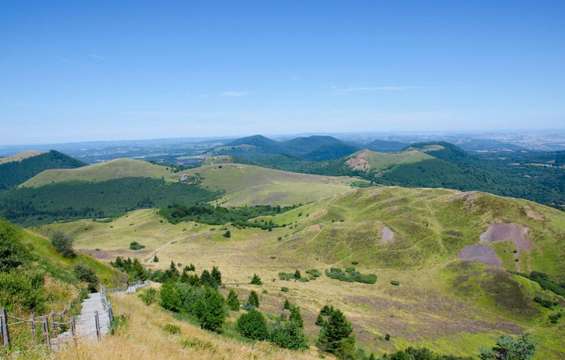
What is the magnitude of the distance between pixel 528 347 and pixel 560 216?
3552 inches

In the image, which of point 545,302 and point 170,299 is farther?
point 545,302

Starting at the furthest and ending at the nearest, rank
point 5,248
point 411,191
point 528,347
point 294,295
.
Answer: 1. point 411,191
2. point 294,295
3. point 528,347
4. point 5,248

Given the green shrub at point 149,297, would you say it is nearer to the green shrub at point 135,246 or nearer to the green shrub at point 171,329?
the green shrub at point 171,329

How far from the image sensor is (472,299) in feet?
287

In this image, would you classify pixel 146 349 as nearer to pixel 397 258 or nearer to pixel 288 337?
pixel 288 337

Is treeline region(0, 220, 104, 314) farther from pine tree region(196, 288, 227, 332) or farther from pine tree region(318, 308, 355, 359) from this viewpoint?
pine tree region(318, 308, 355, 359)

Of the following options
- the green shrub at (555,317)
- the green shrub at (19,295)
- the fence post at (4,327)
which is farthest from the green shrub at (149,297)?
the green shrub at (555,317)

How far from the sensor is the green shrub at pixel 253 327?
34.0 meters

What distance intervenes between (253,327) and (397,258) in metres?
85.8

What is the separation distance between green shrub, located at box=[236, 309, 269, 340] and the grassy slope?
58.6 ft

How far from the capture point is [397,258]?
111 metres

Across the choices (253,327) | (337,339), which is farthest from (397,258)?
(253,327)

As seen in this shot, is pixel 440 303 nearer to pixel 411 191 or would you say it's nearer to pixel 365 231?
pixel 365 231

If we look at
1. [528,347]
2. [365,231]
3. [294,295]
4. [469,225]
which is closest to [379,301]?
[294,295]
